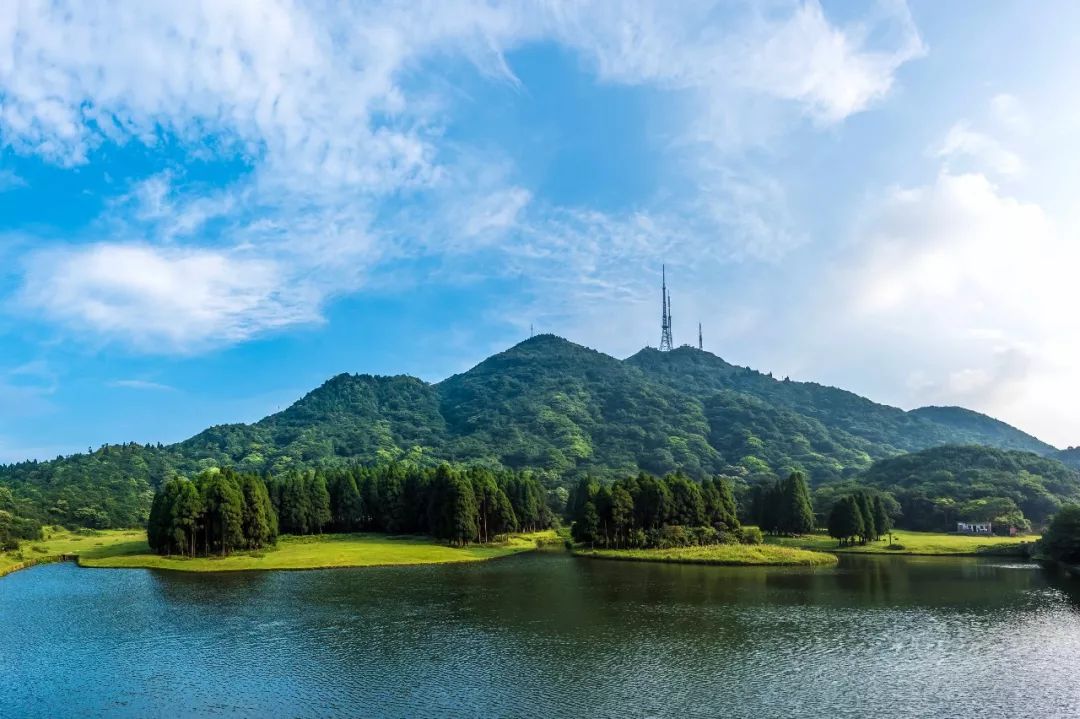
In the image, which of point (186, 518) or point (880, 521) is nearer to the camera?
point (186, 518)

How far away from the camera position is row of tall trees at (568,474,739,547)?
10731 cm

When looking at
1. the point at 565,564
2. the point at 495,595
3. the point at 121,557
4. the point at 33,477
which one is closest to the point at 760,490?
the point at 565,564

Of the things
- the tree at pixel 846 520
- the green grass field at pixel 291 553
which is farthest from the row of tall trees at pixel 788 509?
the green grass field at pixel 291 553

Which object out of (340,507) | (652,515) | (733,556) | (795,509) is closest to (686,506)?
(652,515)

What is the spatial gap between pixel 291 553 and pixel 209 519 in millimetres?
12801

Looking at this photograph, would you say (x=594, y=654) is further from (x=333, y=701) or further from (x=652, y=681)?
(x=333, y=701)

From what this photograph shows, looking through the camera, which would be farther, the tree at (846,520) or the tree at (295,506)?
the tree at (295,506)

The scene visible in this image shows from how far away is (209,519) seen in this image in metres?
98.8

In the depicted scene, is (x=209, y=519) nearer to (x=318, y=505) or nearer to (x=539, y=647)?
(x=318, y=505)

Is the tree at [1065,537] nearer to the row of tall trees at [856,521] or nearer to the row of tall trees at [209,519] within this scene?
the row of tall trees at [856,521]

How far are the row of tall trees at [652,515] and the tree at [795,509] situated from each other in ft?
51.4

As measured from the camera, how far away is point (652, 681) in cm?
3931

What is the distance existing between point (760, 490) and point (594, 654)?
342 ft

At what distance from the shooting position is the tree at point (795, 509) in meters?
123
